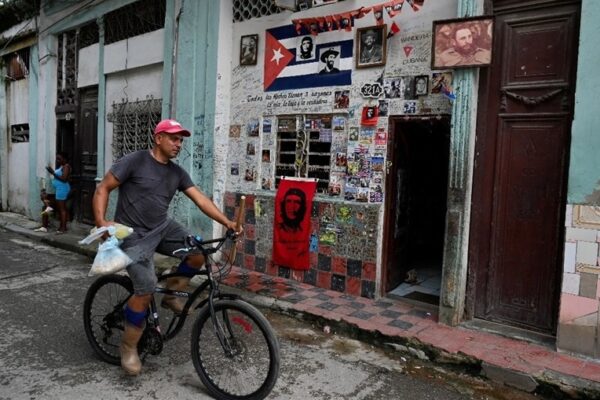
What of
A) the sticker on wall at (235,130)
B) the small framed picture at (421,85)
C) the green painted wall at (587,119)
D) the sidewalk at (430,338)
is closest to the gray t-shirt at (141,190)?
the sidewalk at (430,338)

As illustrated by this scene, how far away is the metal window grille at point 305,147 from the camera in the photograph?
630 cm

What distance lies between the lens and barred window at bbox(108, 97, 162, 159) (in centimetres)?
873

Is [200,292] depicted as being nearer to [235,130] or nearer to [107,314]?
[107,314]

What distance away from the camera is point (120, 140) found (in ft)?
30.9

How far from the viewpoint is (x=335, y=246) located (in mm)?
6164

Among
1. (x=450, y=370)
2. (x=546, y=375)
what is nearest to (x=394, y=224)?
(x=450, y=370)

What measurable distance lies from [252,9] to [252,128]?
66.1 inches

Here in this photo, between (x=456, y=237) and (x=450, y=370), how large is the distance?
1.28 m

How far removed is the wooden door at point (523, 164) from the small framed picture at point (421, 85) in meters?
0.64

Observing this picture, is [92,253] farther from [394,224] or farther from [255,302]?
[394,224]

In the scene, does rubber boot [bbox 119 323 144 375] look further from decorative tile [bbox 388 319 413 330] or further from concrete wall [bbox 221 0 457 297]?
concrete wall [bbox 221 0 457 297]

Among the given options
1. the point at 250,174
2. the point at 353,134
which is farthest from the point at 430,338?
the point at 250,174

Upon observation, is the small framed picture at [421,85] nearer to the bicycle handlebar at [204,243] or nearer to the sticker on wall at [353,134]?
the sticker on wall at [353,134]

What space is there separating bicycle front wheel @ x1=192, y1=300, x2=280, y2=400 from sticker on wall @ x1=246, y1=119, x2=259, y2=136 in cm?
396
